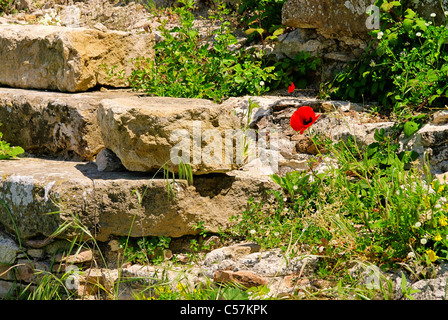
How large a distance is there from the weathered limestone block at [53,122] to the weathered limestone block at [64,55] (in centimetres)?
16

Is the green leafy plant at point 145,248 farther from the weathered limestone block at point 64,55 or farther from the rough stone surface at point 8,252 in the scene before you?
the weathered limestone block at point 64,55

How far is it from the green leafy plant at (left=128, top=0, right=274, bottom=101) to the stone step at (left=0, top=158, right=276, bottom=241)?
115 cm

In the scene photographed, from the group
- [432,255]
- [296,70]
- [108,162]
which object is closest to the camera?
[432,255]

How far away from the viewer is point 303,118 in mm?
3387

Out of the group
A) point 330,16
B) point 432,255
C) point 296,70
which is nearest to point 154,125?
point 432,255

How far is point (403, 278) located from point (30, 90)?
3626mm

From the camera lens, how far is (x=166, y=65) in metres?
5.07

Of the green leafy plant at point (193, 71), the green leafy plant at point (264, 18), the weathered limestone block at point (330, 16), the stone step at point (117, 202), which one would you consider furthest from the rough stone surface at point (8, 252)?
the weathered limestone block at point (330, 16)

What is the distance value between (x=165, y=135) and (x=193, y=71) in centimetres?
135

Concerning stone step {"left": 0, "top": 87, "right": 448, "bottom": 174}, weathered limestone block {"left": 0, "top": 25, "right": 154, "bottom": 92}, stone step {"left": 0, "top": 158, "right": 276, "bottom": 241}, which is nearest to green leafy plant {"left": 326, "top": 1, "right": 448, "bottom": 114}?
stone step {"left": 0, "top": 87, "right": 448, "bottom": 174}

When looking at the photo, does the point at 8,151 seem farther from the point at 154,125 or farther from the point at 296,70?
the point at 296,70

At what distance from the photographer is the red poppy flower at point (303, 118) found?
336cm

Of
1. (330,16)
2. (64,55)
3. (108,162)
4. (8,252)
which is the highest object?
(330,16)
